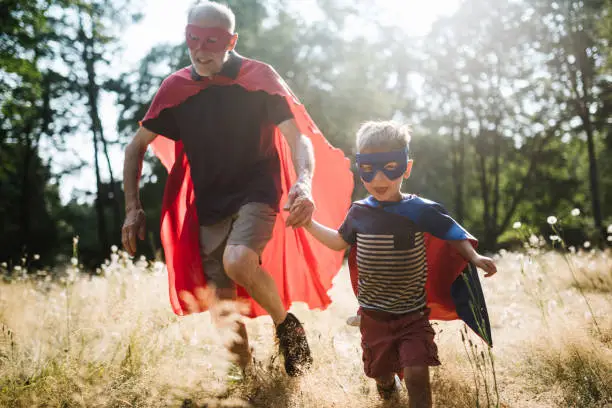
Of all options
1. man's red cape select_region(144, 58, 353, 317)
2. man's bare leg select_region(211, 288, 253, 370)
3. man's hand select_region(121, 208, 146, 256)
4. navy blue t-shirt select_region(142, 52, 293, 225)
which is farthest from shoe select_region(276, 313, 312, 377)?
man's hand select_region(121, 208, 146, 256)

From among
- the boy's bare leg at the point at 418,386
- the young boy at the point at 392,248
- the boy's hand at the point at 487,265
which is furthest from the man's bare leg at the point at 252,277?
the boy's hand at the point at 487,265

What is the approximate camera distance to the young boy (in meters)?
2.71

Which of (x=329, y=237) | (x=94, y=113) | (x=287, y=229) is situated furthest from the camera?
(x=94, y=113)

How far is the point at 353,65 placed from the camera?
21.9 m

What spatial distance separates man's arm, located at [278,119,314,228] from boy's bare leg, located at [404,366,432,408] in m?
0.95

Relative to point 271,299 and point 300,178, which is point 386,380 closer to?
point 271,299

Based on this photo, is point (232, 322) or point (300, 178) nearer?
point (300, 178)

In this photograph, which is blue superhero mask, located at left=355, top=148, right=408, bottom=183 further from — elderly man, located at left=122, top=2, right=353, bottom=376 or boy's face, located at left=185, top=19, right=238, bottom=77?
boy's face, located at left=185, top=19, right=238, bottom=77

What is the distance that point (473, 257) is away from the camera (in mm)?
2580

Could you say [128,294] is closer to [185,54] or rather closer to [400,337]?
[400,337]

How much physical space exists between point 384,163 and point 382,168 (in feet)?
0.09

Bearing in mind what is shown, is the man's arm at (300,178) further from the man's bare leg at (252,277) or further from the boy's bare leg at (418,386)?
the boy's bare leg at (418,386)

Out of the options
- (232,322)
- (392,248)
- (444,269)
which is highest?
(392,248)

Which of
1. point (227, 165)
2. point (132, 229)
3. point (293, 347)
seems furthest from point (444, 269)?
point (132, 229)
